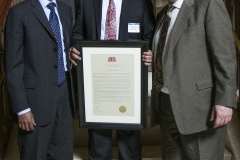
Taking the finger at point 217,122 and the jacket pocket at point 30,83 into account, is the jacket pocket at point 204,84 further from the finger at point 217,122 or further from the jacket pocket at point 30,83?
the jacket pocket at point 30,83

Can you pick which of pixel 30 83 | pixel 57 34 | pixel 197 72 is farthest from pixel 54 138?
pixel 197 72

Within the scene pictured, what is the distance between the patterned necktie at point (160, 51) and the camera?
1.97m

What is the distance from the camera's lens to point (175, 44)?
184 cm

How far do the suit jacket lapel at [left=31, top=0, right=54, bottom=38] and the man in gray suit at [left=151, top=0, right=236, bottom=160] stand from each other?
2.04 ft

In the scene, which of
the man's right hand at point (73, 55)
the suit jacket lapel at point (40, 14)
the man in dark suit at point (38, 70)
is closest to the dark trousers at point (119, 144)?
the man in dark suit at point (38, 70)

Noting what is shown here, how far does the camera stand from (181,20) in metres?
1.83

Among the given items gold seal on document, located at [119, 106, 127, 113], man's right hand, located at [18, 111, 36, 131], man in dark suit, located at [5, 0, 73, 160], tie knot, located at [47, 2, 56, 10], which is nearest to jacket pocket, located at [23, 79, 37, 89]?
man in dark suit, located at [5, 0, 73, 160]

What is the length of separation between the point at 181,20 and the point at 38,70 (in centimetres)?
83

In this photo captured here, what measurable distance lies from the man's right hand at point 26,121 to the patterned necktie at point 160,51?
739 millimetres

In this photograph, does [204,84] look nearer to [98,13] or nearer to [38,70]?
[98,13]

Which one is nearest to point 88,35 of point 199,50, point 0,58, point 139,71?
point 139,71

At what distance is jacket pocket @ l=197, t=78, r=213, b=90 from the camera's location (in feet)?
6.09

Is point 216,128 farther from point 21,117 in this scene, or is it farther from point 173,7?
point 21,117

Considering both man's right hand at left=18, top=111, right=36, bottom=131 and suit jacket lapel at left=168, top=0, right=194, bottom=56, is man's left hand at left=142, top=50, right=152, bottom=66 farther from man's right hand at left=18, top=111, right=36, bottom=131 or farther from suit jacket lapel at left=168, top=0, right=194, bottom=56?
man's right hand at left=18, top=111, right=36, bottom=131
